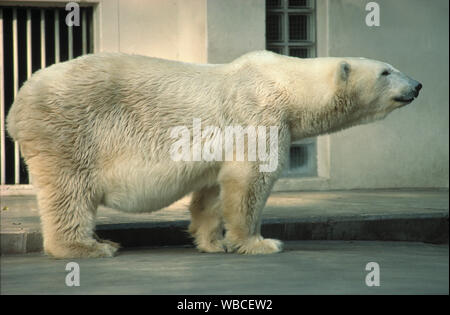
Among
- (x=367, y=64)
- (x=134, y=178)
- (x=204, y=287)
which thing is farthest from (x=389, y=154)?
(x=204, y=287)

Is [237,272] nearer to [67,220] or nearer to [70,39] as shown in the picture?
[67,220]

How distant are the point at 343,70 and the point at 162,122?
146cm

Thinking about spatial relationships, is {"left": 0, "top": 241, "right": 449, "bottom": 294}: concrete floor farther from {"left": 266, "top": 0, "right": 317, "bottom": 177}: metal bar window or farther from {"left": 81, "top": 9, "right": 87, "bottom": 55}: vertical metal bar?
{"left": 266, "top": 0, "right": 317, "bottom": 177}: metal bar window

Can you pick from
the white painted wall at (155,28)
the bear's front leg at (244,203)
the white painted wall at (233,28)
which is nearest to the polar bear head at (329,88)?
the bear's front leg at (244,203)

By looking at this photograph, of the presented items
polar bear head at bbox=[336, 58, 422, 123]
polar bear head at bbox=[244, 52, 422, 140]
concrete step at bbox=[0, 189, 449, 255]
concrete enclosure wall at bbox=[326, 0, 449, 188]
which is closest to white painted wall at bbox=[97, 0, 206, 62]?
concrete enclosure wall at bbox=[326, 0, 449, 188]

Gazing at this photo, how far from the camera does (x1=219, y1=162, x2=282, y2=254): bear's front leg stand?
22.4 ft

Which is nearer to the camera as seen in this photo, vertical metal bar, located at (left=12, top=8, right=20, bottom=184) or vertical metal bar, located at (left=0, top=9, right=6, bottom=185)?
vertical metal bar, located at (left=0, top=9, right=6, bottom=185)

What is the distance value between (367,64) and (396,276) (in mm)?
1959

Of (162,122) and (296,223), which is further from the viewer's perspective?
(296,223)

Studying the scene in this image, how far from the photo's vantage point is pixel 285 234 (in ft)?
26.9

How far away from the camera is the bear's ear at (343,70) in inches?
276

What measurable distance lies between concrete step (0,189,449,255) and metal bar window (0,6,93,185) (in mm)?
1273

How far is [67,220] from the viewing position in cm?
657

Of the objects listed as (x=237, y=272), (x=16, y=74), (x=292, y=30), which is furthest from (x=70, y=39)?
(x=237, y=272)
